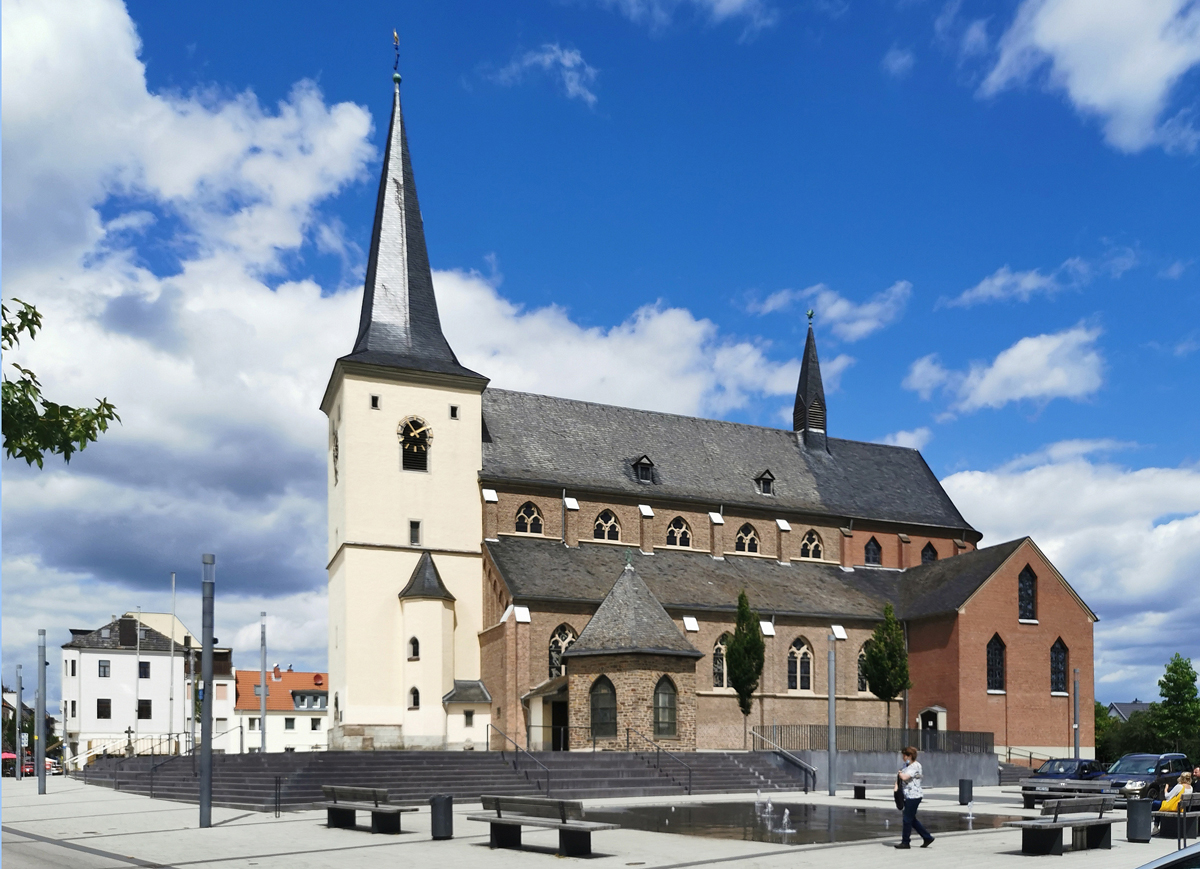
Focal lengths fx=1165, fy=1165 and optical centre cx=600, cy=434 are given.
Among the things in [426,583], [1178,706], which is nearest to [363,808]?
[426,583]

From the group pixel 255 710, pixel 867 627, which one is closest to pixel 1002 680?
pixel 867 627

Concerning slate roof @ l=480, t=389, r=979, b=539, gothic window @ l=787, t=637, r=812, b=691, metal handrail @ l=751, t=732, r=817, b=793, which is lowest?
metal handrail @ l=751, t=732, r=817, b=793

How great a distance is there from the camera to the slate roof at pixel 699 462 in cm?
5203

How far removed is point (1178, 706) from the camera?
70.2 meters

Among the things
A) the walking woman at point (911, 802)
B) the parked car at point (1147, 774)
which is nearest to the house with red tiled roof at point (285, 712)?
the parked car at point (1147, 774)

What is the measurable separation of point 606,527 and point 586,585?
18.7 ft

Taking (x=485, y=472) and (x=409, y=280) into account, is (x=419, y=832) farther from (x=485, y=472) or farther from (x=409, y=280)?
(x=409, y=280)

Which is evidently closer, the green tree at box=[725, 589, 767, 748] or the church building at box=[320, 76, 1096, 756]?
the church building at box=[320, 76, 1096, 756]

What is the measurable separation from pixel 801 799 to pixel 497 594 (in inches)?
720

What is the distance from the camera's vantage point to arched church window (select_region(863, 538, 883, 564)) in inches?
2277

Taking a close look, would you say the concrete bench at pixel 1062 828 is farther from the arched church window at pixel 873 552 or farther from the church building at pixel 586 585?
the arched church window at pixel 873 552

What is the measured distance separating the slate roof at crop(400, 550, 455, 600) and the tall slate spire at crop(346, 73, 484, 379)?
814cm

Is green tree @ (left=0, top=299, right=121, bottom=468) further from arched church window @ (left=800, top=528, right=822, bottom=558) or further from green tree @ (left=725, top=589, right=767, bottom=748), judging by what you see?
arched church window @ (left=800, top=528, right=822, bottom=558)

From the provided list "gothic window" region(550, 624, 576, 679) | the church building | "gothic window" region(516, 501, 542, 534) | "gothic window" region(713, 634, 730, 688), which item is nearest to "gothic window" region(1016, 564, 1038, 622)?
the church building
